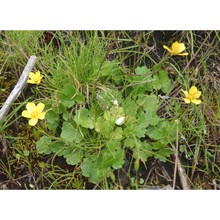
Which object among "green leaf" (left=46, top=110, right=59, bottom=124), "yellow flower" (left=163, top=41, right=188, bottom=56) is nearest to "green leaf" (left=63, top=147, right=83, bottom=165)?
"green leaf" (left=46, top=110, right=59, bottom=124)

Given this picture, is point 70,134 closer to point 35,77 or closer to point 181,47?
point 35,77

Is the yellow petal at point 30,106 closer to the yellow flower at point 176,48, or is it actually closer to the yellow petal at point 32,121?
the yellow petal at point 32,121

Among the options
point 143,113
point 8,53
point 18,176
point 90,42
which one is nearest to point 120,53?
point 90,42

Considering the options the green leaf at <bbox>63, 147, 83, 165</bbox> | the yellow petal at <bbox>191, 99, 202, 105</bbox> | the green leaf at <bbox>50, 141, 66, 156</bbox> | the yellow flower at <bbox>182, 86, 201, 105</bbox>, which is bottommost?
the green leaf at <bbox>63, 147, 83, 165</bbox>

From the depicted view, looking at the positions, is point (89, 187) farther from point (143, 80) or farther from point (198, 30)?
point (198, 30)

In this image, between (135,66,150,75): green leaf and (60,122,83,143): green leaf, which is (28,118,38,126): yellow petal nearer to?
(60,122,83,143): green leaf

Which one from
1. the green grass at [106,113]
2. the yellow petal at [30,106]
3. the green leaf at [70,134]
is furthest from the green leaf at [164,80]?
the yellow petal at [30,106]
